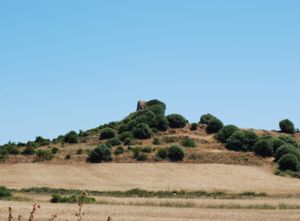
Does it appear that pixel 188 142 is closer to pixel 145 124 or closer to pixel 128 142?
pixel 128 142

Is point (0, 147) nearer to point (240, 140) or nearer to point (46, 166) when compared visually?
point (46, 166)

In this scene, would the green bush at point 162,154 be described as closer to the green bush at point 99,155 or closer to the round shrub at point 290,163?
the green bush at point 99,155

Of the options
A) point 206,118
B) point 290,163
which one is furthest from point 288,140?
point 206,118

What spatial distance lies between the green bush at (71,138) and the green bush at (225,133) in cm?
2023

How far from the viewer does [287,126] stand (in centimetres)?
9812

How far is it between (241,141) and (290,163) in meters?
9.58

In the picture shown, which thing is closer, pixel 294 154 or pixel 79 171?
pixel 79 171

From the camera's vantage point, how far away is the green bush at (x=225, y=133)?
86.9 m

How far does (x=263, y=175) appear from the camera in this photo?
71938 millimetres

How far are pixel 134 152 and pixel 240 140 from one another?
15.4m

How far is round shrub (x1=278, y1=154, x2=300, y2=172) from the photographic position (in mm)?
75500

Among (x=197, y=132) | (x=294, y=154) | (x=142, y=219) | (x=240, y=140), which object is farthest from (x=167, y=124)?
(x=142, y=219)

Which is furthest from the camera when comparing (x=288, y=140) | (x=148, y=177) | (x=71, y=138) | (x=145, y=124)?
(x=71, y=138)

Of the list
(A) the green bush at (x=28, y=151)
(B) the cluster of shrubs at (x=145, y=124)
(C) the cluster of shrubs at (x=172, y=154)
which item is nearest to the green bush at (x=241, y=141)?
(C) the cluster of shrubs at (x=172, y=154)
